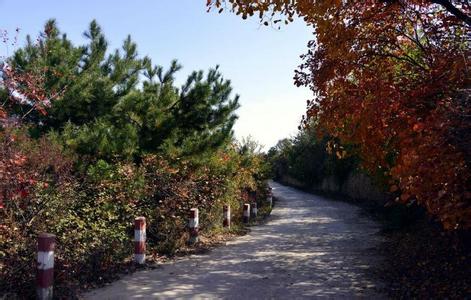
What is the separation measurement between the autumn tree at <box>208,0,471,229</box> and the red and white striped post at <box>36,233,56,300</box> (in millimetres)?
3965

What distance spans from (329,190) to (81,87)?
88.9 ft

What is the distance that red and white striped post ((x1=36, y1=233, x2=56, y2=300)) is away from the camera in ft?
18.6

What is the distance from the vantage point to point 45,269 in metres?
5.72

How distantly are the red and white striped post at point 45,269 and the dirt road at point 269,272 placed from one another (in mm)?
678

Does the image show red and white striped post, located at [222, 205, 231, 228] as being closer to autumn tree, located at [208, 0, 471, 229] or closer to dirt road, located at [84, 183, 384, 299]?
dirt road, located at [84, 183, 384, 299]

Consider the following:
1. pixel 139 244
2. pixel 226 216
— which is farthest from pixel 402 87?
pixel 226 216

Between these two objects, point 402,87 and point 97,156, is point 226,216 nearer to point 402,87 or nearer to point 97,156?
point 97,156

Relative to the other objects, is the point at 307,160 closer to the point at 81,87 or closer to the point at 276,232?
the point at 276,232

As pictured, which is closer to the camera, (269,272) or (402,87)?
(402,87)

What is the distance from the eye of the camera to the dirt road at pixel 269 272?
21.4 ft

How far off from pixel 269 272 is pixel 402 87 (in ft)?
12.4

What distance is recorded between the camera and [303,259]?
911 centimetres

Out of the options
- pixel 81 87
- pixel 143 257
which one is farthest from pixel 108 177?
pixel 81 87

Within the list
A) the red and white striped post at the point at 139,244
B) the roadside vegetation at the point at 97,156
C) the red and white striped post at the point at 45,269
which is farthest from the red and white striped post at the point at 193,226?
the red and white striped post at the point at 45,269
